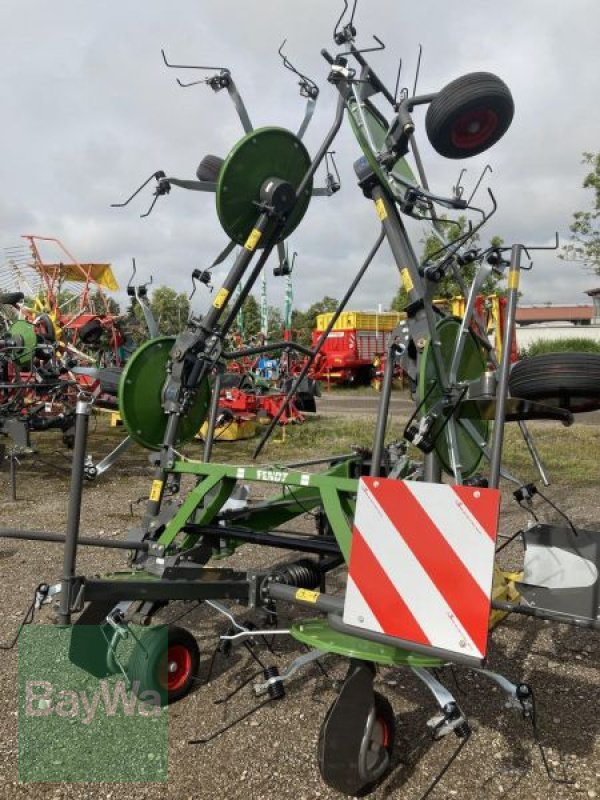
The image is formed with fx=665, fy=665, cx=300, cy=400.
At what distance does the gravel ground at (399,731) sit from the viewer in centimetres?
271

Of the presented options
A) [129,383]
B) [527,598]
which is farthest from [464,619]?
[129,383]

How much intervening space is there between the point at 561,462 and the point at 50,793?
879 centimetres

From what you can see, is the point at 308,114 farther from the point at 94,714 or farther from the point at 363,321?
the point at 363,321

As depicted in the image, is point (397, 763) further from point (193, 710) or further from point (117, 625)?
point (117, 625)

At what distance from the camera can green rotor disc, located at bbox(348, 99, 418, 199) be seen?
3738 mm

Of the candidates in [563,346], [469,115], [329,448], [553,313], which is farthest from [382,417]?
[553,313]

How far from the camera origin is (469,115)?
3553mm

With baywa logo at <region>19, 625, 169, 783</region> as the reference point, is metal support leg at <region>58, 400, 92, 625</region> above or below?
above

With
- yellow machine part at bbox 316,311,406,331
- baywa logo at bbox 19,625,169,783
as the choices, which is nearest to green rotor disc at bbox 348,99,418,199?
baywa logo at bbox 19,625,169,783

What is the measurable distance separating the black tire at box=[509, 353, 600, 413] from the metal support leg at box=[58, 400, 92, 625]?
6.74ft

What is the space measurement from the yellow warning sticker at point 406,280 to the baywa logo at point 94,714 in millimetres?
2213

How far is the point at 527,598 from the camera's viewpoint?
11.0 ft

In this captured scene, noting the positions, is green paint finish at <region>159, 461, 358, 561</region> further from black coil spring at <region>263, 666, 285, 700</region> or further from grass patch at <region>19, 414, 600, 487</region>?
grass patch at <region>19, 414, 600, 487</region>

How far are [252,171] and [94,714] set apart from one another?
10.0 feet
